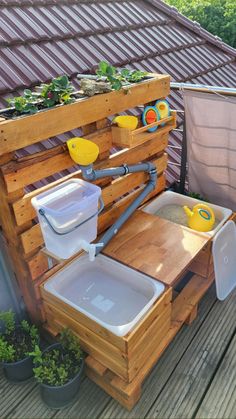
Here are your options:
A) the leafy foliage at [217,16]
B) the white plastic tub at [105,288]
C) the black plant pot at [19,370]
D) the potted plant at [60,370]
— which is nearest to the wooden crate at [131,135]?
the white plastic tub at [105,288]

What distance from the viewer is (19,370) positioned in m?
2.49

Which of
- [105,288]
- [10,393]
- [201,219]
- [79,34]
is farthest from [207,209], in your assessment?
[79,34]

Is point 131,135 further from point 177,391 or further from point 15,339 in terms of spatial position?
point 177,391

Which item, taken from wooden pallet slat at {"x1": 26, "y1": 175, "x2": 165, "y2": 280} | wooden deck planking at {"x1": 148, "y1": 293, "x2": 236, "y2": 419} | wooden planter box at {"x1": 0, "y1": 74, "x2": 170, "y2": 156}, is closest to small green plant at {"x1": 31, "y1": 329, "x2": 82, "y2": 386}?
wooden pallet slat at {"x1": 26, "y1": 175, "x2": 165, "y2": 280}

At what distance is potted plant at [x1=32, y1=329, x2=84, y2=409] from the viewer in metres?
2.28

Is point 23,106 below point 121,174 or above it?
above

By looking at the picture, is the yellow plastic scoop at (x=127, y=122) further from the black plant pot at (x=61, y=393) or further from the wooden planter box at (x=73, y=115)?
the black plant pot at (x=61, y=393)

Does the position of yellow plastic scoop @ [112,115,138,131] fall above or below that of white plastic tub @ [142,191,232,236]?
above

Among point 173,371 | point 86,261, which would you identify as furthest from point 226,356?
point 86,261

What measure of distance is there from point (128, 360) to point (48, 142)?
5.69ft

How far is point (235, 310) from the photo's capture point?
3.02 m

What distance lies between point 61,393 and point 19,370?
39 centimetres

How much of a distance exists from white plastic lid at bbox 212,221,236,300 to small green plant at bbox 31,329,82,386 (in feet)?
4.07

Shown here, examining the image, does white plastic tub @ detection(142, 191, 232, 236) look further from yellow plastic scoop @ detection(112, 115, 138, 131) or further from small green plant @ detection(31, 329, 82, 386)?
small green plant @ detection(31, 329, 82, 386)
